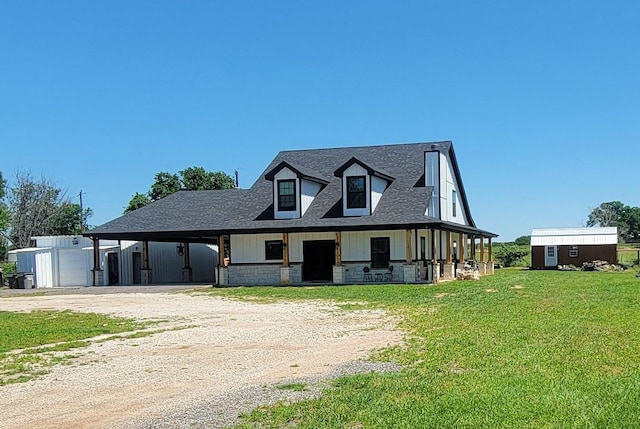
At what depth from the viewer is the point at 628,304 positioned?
1741 centimetres

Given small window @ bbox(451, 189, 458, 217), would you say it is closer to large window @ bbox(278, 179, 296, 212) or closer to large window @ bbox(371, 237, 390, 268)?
large window @ bbox(371, 237, 390, 268)

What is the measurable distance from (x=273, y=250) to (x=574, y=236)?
27.8 meters

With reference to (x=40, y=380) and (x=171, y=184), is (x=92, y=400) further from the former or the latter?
(x=171, y=184)

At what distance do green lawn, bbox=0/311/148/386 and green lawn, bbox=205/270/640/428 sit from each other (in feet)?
15.5

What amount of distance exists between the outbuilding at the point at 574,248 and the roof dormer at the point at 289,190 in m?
24.7

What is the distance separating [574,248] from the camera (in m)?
50.2

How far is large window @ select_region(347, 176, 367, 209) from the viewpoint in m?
32.3

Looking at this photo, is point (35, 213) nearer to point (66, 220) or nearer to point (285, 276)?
point (66, 220)

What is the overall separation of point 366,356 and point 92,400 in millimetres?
4083

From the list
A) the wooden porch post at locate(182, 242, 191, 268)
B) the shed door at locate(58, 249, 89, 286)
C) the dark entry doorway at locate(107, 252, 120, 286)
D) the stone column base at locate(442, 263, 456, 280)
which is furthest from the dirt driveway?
the wooden porch post at locate(182, 242, 191, 268)

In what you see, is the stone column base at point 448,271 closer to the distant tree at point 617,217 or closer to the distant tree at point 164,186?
the distant tree at point 164,186

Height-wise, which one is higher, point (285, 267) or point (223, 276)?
point (285, 267)

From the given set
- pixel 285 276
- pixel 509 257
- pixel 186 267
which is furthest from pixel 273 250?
pixel 509 257

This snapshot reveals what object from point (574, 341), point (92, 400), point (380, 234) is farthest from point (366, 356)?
point (380, 234)
